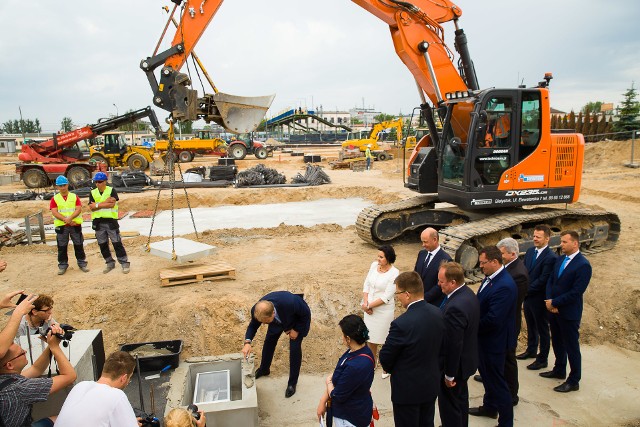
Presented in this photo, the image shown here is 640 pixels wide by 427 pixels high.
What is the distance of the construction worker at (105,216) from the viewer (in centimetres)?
823

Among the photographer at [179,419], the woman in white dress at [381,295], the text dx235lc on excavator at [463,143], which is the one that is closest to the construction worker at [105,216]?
the text dx235lc on excavator at [463,143]

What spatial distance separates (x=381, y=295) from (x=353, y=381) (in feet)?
6.37

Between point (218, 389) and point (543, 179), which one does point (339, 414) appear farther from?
point (543, 179)

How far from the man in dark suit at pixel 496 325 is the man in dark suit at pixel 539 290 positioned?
130cm

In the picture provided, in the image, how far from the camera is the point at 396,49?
9.20 meters

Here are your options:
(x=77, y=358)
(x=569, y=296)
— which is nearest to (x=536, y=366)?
(x=569, y=296)

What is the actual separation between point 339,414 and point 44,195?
18290 millimetres

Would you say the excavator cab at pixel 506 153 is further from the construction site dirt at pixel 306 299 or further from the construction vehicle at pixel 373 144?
the construction vehicle at pixel 373 144

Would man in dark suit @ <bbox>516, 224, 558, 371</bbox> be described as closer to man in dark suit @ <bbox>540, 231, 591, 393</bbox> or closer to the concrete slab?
man in dark suit @ <bbox>540, 231, 591, 393</bbox>

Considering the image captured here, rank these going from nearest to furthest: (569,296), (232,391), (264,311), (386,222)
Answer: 1. (264,311)
2. (569,296)
3. (232,391)
4. (386,222)

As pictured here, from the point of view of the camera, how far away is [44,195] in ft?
59.6

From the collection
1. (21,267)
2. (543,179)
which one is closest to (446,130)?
(543,179)

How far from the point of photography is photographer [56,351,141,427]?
2.86 metres

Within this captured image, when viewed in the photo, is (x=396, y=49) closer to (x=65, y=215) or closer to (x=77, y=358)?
(x=65, y=215)
